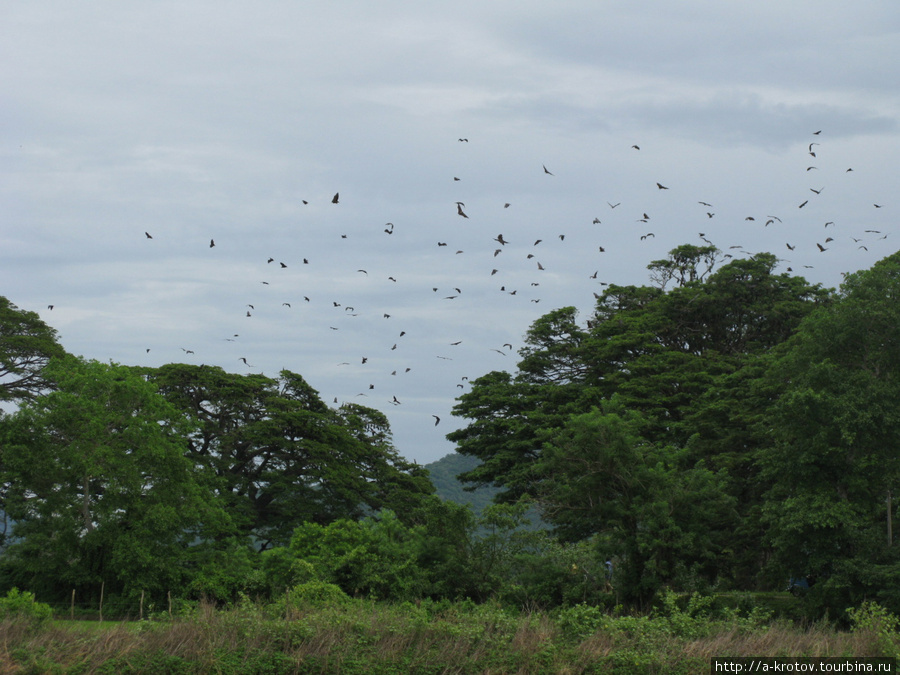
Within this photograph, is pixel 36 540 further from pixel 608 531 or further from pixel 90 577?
pixel 608 531

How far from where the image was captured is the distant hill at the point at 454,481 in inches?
3178

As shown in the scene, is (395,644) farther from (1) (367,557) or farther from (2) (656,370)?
(2) (656,370)

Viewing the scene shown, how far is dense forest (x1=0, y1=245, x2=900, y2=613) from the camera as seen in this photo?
24312 mm

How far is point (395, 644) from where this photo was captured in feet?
51.8

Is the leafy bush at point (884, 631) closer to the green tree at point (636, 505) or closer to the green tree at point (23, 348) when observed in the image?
the green tree at point (636, 505)

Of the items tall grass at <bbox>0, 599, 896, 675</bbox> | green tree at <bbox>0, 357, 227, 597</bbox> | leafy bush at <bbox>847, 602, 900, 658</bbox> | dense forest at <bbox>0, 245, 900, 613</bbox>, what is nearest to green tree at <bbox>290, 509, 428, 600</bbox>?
dense forest at <bbox>0, 245, 900, 613</bbox>

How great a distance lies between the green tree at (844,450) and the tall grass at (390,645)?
725cm

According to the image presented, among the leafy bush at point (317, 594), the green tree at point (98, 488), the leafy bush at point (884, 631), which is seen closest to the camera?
the leafy bush at point (884, 631)

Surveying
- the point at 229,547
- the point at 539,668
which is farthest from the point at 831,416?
the point at 229,547

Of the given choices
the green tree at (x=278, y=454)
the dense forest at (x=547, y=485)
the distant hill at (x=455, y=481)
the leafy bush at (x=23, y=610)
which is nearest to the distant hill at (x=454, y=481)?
the distant hill at (x=455, y=481)

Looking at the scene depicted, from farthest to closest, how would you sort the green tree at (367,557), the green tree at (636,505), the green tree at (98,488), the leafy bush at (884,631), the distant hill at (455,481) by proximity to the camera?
1. the distant hill at (455,481)
2. the green tree at (98,488)
3. the green tree at (636,505)
4. the green tree at (367,557)
5. the leafy bush at (884,631)

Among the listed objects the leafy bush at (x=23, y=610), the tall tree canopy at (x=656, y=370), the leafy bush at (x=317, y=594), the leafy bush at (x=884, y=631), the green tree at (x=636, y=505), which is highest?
the tall tree canopy at (x=656, y=370)

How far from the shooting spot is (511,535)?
27.2m

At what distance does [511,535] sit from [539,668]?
12.1 meters
